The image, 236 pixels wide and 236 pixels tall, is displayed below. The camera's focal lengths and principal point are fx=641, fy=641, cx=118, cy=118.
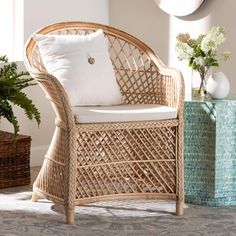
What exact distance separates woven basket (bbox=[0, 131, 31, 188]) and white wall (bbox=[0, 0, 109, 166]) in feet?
1.37

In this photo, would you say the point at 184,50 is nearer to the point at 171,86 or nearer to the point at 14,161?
the point at 171,86

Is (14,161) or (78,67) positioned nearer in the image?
(78,67)

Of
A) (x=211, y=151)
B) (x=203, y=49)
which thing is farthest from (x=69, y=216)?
(x=203, y=49)

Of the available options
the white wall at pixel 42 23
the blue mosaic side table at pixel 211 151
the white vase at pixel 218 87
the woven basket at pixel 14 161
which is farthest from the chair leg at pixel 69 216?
the white wall at pixel 42 23

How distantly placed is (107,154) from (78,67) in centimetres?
47

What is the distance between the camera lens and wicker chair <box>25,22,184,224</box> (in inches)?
108

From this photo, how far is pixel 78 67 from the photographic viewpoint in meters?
3.12

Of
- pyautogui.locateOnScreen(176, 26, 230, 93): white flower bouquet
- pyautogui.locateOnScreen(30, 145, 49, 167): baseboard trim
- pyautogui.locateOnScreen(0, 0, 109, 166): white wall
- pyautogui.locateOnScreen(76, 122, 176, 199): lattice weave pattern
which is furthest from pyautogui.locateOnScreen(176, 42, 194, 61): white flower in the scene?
pyautogui.locateOnScreen(30, 145, 49, 167): baseboard trim

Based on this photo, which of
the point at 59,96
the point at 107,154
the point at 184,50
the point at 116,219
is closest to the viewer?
the point at 59,96

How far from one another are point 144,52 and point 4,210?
1.09m

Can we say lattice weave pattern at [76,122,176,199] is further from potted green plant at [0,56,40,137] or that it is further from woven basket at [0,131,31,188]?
woven basket at [0,131,31,188]

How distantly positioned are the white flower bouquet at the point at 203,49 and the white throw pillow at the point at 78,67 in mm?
411

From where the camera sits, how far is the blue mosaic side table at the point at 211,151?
3.02 metres

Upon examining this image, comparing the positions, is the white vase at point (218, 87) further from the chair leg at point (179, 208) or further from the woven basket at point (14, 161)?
the woven basket at point (14, 161)
